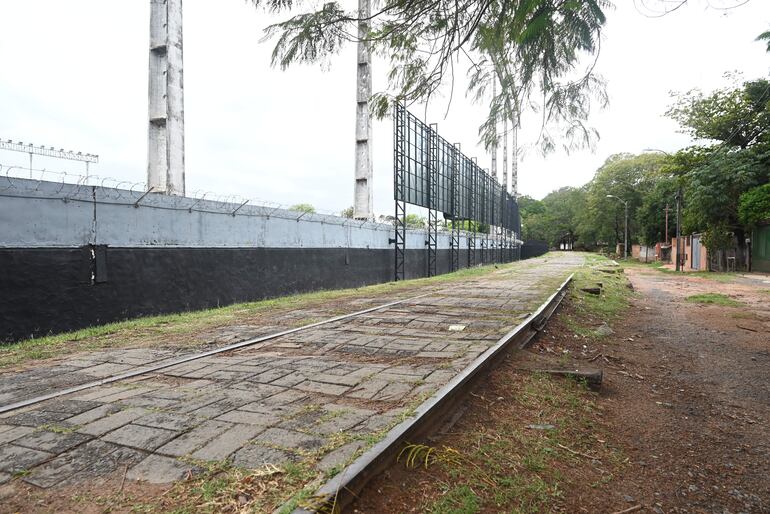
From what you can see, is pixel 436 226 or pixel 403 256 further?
pixel 436 226

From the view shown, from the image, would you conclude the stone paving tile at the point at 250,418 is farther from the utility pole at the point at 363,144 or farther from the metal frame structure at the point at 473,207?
the metal frame structure at the point at 473,207

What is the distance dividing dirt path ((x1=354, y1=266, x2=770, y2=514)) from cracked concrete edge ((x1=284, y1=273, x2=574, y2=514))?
0.08m

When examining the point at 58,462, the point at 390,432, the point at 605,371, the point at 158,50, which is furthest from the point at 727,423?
the point at 158,50

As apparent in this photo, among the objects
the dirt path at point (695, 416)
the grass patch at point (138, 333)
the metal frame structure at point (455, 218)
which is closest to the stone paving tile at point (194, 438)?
the dirt path at point (695, 416)

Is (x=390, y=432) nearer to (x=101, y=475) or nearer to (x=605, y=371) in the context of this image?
(x=101, y=475)

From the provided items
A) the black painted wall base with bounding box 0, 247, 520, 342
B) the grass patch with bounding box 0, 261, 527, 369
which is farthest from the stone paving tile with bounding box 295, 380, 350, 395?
the black painted wall base with bounding box 0, 247, 520, 342

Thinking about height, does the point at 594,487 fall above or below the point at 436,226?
below

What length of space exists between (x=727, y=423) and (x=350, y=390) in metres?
2.98

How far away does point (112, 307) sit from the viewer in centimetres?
658

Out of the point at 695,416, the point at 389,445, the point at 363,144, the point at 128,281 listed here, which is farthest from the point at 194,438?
the point at 363,144

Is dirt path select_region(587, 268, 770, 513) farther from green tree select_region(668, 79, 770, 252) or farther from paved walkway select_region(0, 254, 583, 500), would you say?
green tree select_region(668, 79, 770, 252)

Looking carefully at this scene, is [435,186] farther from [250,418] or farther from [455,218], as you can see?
[250,418]

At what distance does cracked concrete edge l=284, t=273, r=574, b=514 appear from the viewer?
5.95ft

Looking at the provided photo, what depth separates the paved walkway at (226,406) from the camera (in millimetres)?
2217
